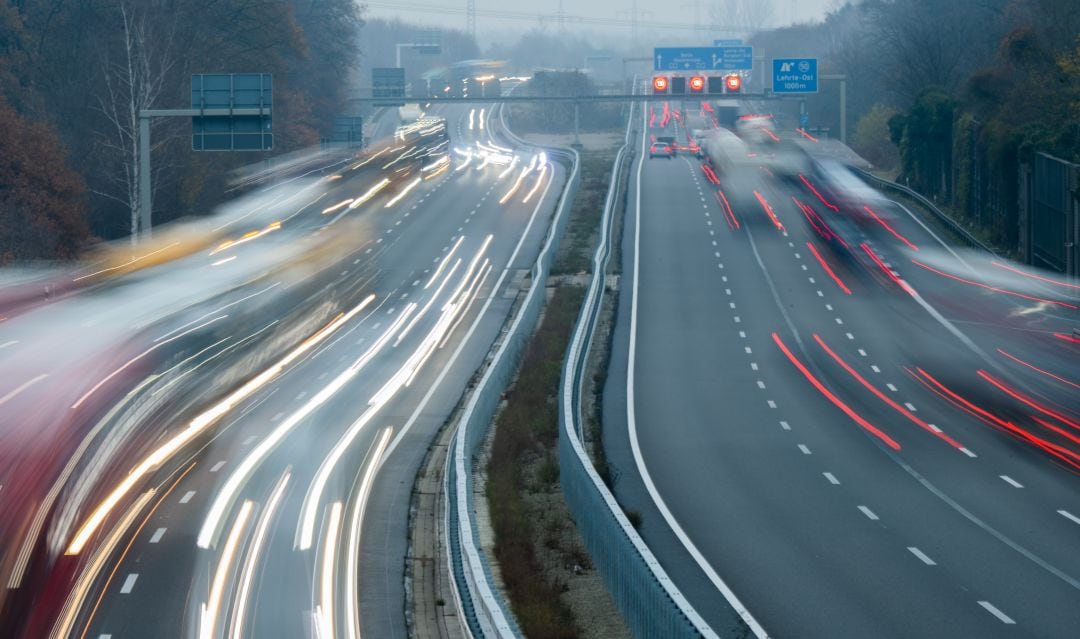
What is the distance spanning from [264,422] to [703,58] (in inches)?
2683

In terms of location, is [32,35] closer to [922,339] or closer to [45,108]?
[45,108]

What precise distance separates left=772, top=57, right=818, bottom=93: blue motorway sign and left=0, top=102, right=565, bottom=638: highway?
28577 mm

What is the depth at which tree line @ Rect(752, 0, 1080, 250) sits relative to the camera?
59.0m

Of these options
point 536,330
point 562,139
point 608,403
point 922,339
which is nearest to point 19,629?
point 608,403

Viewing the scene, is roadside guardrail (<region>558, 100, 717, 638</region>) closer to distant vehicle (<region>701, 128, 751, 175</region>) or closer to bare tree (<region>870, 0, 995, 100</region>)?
distant vehicle (<region>701, 128, 751, 175</region>)

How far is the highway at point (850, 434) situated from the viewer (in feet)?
68.4

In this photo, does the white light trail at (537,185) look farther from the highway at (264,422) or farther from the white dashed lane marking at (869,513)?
the white dashed lane marking at (869,513)

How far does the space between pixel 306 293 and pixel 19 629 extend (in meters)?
33.8

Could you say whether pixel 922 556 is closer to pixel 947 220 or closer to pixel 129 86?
pixel 947 220

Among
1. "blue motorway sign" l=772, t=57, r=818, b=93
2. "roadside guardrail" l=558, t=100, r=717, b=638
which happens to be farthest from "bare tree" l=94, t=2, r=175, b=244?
"blue motorway sign" l=772, t=57, r=818, b=93

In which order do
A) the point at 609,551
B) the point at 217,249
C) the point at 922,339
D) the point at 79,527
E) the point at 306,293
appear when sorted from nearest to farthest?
the point at 609,551
the point at 79,527
the point at 922,339
the point at 306,293
the point at 217,249

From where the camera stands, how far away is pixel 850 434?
1268 inches

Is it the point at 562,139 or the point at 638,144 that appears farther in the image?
the point at 562,139

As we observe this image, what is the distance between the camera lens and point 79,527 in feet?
76.9
